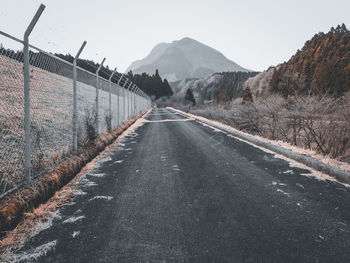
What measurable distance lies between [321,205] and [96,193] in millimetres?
3388

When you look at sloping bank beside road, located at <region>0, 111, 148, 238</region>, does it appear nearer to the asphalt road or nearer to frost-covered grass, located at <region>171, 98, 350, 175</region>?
the asphalt road

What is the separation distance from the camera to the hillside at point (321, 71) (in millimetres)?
40344

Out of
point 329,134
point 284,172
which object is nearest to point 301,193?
point 284,172

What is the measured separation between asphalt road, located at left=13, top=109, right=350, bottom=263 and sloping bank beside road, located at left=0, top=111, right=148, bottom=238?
0.39 meters

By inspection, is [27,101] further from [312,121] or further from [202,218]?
[312,121]

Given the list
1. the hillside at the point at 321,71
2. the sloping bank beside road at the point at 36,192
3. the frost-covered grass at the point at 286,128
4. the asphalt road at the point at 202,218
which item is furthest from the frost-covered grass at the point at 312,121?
the hillside at the point at 321,71

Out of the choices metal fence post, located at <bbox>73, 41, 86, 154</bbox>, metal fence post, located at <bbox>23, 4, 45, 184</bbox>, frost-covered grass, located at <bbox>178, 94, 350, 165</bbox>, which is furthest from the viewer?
frost-covered grass, located at <bbox>178, 94, 350, 165</bbox>

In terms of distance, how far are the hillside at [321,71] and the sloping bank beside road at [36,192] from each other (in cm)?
3167

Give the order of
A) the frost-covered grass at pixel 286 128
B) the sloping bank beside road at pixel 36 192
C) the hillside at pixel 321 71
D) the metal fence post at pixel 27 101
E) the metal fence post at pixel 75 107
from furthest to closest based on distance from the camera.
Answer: the hillside at pixel 321 71 < the frost-covered grass at pixel 286 128 < the metal fence post at pixel 75 107 < the metal fence post at pixel 27 101 < the sloping bank beside road at pixel 36 192

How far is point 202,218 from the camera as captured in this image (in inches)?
103

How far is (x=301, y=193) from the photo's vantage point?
334cm

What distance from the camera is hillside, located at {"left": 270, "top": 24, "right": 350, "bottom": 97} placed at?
40344 mm

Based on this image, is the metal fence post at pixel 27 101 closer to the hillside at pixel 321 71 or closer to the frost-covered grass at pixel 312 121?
the frost-covered grass at pixel 312 121

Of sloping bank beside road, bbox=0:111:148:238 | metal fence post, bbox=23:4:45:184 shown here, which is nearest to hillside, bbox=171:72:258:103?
sloping bank beside road, bbox=0:111:148:238
